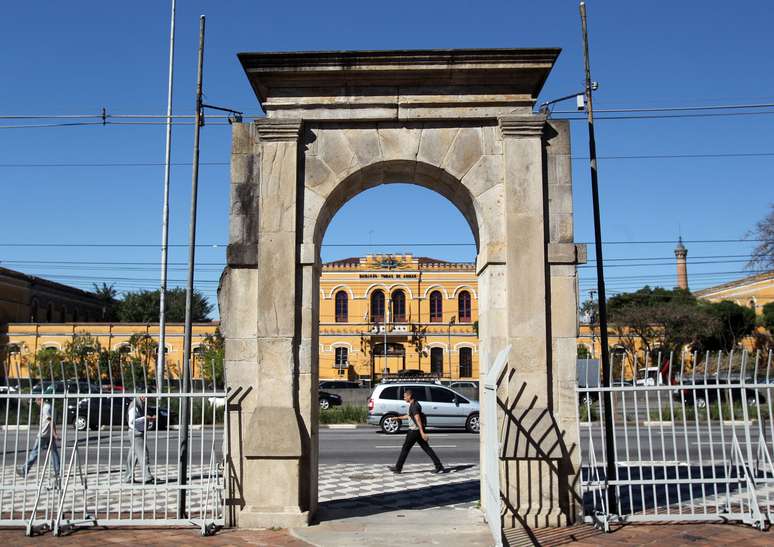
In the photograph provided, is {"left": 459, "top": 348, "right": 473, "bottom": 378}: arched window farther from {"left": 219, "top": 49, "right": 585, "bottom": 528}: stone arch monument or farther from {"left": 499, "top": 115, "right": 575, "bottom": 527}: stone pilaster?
{"left": 499, "top": 115, "right": 575, "bottom": 527}: stone pilaster

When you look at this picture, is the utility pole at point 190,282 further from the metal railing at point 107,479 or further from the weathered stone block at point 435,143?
the weathered stone block at point 435,143

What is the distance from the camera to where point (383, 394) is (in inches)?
830

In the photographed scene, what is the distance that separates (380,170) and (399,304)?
49.1 m

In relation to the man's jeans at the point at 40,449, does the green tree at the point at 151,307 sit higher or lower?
higher

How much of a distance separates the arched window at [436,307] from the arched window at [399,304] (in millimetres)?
2351

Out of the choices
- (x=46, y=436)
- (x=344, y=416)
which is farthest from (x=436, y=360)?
(x=46, y=436)

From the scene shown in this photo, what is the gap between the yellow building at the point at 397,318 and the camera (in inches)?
2159

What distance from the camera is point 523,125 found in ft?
27.2

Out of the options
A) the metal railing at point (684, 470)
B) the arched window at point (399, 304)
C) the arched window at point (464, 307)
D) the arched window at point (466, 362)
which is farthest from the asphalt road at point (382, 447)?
the arched window at point (464, 307)

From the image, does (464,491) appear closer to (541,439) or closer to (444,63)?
(541,439)

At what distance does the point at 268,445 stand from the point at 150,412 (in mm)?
8660

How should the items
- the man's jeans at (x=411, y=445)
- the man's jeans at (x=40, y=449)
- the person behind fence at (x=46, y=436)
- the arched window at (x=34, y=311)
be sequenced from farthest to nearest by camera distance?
the arched window at (x=34, y=311)
the man's jeans at (x=411, y=445)
the man's jeans at (x=40, y=449)
the person behind fence at (x=46, y=436)

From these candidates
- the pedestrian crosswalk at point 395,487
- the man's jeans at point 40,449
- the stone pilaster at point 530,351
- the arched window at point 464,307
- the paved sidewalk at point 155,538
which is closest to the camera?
the paved sidewalk at point 155,538

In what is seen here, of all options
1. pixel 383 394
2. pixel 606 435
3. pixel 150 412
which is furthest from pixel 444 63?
pixel 383 394
